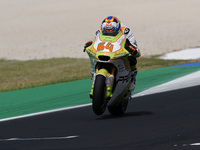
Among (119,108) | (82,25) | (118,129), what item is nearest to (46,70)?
(119,108)

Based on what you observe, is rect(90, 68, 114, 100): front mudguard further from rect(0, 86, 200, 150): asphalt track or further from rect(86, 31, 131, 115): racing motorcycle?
rect(0, 86, 200, 150): asphalt track

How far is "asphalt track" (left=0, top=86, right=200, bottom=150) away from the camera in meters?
5.63

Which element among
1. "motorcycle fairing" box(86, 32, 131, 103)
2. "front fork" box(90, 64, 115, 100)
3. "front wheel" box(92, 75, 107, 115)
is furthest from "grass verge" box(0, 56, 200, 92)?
"front wheel" box(92, 75, 107, 115)

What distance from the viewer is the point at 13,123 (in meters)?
8.45

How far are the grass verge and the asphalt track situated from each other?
583 centimetres

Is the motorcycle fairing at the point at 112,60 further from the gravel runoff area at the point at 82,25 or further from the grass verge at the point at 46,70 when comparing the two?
the gravel runoff area at the point at 82,25

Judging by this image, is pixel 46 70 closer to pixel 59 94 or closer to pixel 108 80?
pixel 59 94

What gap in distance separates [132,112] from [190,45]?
1334cm

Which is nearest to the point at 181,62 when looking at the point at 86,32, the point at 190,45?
the point at 190,45

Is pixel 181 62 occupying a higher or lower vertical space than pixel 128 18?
higher

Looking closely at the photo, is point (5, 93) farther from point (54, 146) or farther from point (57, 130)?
point (54, 146)

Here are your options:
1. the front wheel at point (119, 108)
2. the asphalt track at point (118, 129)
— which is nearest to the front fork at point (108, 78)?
the asphalt track at point (118, 129)

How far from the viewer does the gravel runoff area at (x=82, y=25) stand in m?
23.5

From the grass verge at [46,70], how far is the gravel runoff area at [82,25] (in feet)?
7.03
